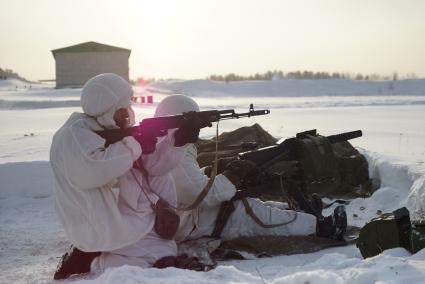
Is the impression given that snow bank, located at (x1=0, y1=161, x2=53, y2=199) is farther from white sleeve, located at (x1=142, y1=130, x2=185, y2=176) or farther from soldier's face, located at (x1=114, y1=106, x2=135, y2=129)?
soldier's face, located at (x1=114, y1=106, x2=135, y2=129)

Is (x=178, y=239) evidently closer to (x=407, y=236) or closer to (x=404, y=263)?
(x=407, y=236)

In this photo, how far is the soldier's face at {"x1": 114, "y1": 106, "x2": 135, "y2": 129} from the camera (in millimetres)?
3891

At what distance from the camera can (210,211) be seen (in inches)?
187

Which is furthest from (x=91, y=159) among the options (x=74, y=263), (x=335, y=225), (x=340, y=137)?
(x=340, y=137)

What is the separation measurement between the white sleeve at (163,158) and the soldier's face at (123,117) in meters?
0.34

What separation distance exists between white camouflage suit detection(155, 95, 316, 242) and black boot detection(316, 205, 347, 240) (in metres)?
0.09

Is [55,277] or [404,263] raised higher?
[404,263]

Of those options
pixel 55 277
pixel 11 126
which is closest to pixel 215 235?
pixel 55 277

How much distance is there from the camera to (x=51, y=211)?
6.22m

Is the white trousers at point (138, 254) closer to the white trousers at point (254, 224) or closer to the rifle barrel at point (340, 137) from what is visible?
the white trousers at point (254, 224)

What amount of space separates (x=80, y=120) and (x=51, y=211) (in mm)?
2848

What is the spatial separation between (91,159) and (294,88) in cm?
3962

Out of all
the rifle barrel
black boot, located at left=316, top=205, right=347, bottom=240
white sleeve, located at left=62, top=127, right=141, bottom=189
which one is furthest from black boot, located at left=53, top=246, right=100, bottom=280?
the rifle barrel

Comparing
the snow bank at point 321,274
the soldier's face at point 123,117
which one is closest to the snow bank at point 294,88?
the soldier's face at point 123,117
